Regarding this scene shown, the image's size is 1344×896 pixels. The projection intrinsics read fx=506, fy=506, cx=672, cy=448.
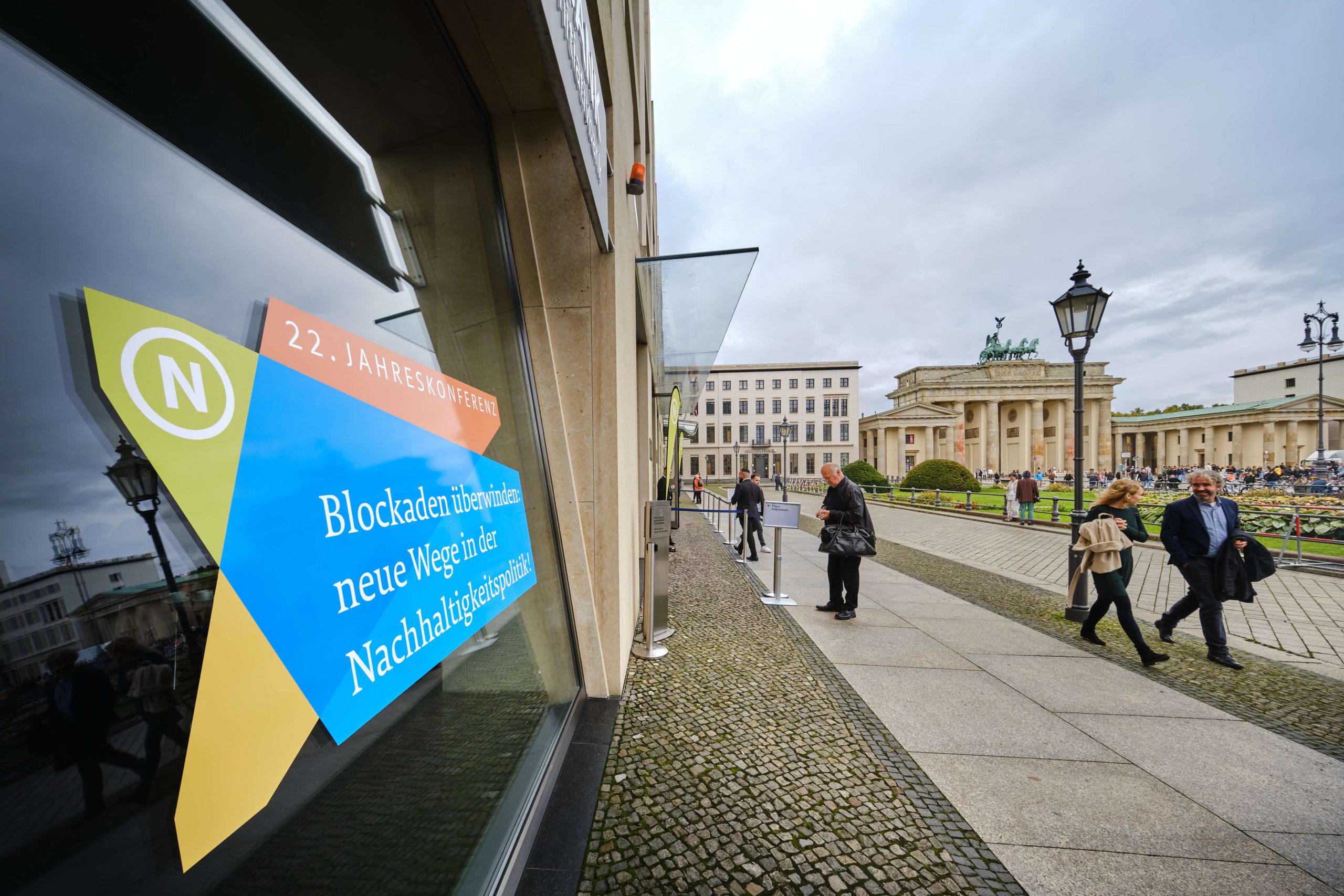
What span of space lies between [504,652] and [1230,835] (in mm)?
3412

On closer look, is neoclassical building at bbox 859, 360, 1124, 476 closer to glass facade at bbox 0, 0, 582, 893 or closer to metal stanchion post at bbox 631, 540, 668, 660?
metal stanchion post at bbox 631, 540, 668, 660

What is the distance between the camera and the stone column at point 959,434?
191ft

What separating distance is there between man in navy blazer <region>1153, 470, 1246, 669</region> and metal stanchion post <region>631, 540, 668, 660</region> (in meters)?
4.47

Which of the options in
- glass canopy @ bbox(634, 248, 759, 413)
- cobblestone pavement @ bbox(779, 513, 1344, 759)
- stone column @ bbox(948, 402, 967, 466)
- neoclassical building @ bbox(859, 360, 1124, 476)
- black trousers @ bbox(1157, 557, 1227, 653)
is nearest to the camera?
cobblestone pavement @ bbox(779, 513, 1344, 759)

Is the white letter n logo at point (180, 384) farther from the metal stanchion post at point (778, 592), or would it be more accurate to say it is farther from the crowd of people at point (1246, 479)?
the crowd of people at point (1246, 479)

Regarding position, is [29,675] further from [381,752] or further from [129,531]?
[381,752]

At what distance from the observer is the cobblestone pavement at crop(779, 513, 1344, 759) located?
10.8ft

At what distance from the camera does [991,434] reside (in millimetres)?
62250

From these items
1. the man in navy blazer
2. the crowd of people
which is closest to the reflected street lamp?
the man in navy blazer

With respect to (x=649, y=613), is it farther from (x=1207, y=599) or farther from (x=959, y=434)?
(x=959, y=434)

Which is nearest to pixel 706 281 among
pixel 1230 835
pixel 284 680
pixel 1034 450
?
pixel 284 680

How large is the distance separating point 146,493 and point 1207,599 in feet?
22.1

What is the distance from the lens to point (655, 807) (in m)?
2.43

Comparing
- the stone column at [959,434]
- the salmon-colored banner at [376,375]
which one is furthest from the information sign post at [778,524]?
the stone column at [959,434]
